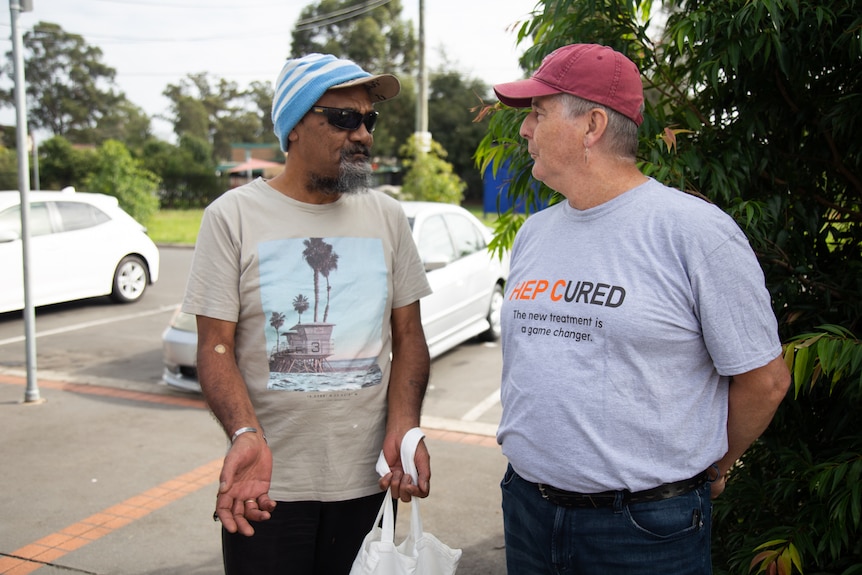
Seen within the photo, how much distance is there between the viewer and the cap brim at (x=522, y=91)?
6.21ft

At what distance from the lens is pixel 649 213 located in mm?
1789

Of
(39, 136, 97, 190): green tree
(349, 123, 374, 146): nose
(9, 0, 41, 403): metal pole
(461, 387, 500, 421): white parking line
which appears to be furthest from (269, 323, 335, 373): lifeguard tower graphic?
(39, 136, 97, 190): green tree

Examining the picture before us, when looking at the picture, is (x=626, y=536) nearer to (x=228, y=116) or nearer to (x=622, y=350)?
(x=622, y=350)

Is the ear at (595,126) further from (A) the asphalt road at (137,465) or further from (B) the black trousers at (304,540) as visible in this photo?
(A) the asphalt road at (137,465)

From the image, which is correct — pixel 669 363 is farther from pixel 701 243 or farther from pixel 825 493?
pixel 825 493

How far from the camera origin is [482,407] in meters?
6.69

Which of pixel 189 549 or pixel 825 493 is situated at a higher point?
pixel 825 493

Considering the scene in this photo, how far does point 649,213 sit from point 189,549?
3238 millimetres

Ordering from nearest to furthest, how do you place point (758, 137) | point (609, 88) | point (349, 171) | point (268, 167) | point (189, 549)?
1. point (609, 88)
2. point (349, 171)
3. point (758, 137)
4. point (189, 549)
5. point (268, 167)

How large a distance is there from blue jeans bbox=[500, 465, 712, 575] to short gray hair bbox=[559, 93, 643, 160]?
805 mm

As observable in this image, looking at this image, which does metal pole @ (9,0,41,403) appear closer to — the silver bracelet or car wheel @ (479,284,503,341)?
car wheel @ (479,284,503,341)

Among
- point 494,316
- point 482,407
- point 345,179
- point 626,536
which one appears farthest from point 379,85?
point 494,316

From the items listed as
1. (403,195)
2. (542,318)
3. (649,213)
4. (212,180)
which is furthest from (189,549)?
(212,180)

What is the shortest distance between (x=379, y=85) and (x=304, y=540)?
1.31 meters
